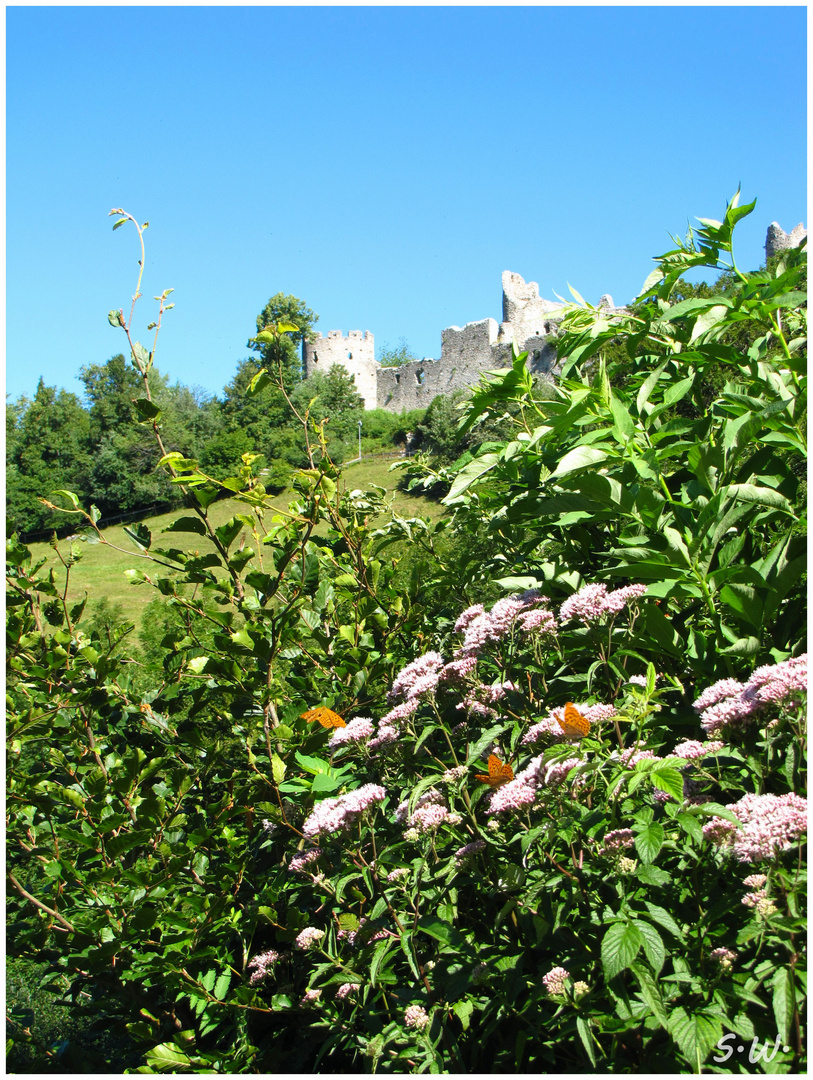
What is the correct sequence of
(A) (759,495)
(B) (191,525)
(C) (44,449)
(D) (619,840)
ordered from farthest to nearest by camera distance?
(C) (44,449) < (B) (191,525) < (A) (759,495) < (D) (619,840)

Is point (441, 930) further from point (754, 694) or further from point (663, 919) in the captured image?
point (754, 694)

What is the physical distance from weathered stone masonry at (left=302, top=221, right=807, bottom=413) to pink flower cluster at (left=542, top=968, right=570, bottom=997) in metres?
31.8

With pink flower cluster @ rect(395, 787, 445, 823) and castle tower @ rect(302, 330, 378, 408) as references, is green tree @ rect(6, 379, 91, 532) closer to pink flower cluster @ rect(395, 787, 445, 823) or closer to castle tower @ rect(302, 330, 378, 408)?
castle tower @ rect(302, 330, 378, 408)

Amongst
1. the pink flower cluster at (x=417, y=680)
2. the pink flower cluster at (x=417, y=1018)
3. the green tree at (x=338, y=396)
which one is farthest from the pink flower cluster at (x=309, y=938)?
the green tree at (x=338, y=396)

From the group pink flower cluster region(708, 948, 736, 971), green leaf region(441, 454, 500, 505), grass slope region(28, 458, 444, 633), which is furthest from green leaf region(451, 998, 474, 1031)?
grass slope region(28, 458, 444, 633)

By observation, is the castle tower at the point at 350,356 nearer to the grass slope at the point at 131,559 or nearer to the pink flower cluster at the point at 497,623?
the grass slope at the point at 131,559

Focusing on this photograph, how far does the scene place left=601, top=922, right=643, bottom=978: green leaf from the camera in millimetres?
1096

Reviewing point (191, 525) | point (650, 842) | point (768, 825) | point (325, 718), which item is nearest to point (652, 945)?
point (650, 842)

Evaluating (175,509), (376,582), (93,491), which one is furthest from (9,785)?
(93,491)

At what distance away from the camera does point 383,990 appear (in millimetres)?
1554

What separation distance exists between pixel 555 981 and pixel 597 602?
73 centimetres

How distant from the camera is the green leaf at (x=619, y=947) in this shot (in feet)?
3.59

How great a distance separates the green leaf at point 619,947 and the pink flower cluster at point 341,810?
1.85ft

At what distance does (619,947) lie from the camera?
112cm
